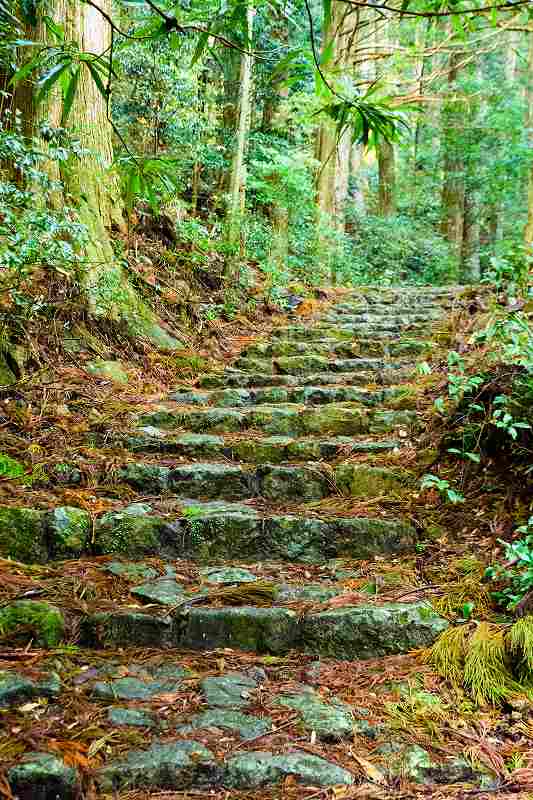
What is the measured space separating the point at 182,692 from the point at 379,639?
29.8 inches

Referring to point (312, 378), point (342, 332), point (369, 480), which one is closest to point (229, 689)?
point (369, 480)

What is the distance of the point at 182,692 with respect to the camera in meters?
2.02

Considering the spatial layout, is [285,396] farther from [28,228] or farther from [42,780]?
[42,780]

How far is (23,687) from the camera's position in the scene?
6.22ft

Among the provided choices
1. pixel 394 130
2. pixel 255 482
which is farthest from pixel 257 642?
pixel 394 130

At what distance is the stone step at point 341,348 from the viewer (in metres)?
5.55

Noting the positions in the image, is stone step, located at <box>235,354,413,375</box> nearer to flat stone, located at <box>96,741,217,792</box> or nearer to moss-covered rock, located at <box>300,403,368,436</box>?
moss-covered rock, located at <box>300,403,368,436</box>

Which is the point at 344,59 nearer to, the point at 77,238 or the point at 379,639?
the point at 77,238

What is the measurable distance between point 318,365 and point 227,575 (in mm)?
2860

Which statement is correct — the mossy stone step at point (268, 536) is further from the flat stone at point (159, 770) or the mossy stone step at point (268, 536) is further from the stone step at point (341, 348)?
the stone step at point (341, 348)

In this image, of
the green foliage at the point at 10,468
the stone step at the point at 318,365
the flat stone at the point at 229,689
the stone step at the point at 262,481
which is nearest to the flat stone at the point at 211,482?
the stone step at the point at 262,481

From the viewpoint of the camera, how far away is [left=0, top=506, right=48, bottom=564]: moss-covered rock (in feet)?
8.89

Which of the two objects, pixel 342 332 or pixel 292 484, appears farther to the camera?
pixel 342 332

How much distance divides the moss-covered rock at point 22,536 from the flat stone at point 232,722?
1.17 meters
